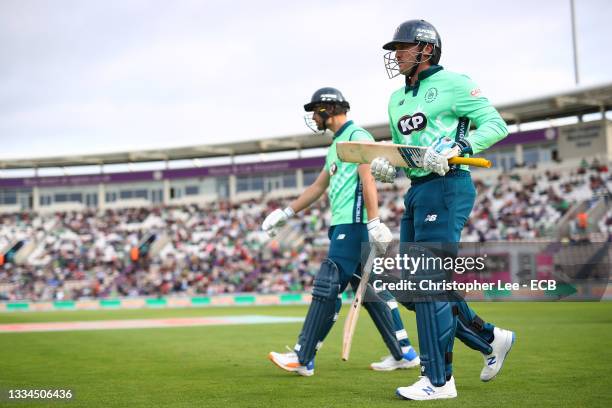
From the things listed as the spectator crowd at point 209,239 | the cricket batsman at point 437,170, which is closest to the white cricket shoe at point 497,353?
the cricket batsman at point 437,170

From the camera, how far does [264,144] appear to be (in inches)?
1869

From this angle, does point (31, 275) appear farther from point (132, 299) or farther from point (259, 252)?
point (259, 252)

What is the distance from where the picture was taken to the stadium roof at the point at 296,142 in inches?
1395

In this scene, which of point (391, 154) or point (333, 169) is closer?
point (391, 154)

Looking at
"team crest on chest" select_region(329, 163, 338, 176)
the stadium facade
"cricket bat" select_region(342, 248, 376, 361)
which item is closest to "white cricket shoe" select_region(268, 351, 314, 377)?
"cricket bat" select_region(342, 248, 376, 361)

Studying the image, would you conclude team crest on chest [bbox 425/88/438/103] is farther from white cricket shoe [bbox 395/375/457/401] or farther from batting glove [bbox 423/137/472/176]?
white cricket shoe [bbox 395/375/457/401]

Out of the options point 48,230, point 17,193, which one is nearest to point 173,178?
point 48,230

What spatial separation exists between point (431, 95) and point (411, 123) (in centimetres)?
25

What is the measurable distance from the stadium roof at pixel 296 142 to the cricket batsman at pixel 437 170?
31.0 metres

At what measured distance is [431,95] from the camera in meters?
4.88

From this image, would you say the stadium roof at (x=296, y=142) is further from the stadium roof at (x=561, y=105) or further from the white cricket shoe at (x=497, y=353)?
the white cricket shoe at (x=497, y=353)

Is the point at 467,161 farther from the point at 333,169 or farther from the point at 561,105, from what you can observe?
the point at 561,105

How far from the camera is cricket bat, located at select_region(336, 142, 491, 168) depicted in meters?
4.57

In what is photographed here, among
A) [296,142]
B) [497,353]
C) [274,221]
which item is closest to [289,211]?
[274,221]
